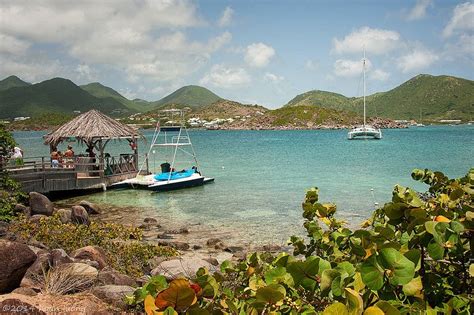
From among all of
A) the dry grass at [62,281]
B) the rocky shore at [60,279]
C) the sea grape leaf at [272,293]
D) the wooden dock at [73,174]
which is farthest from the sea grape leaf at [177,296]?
the wooden dock at [73,174]

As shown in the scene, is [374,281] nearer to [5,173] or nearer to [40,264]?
[40,264]

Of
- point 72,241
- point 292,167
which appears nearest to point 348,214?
point 72,241

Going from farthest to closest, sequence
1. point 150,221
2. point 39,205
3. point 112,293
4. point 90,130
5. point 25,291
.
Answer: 1. point 90,130
2. point 150,221
3. point 39,205
4. point 112,293
5. point 25,291

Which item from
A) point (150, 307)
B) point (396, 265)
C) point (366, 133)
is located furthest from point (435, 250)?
point (366, 133)

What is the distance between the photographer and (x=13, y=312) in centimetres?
418

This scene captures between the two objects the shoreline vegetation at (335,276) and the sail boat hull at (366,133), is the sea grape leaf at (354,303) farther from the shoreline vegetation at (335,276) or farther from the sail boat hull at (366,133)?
the sail boat hull at (366,133)

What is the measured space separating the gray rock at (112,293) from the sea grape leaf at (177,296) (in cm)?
434

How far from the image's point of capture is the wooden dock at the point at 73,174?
20291 mm

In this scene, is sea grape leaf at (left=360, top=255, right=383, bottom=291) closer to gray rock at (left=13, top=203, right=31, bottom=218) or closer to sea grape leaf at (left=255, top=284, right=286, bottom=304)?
sea grape leaf at (left=255, top=284, right=286, bottom=304)

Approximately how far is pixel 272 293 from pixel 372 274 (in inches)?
18.1

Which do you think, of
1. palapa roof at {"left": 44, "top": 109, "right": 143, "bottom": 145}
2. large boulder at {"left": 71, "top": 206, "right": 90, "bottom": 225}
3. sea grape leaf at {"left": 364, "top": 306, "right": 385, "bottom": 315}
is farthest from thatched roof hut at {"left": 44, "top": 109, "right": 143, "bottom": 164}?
sea grape leaf at {"left": 364, "top": 306, "right": 385, "bottom": 315}

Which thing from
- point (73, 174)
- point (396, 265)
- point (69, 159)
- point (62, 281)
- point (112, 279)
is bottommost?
point (112, 279)

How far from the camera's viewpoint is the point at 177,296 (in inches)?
69.9

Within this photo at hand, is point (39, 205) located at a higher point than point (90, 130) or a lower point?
lower
